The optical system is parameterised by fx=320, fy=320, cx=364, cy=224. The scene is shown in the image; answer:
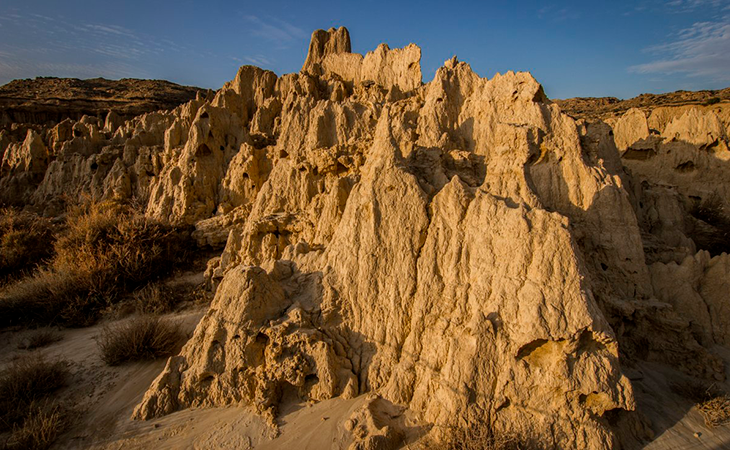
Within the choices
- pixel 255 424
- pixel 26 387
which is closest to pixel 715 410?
pixel 255 424

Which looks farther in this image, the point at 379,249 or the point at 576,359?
the point at 379,249

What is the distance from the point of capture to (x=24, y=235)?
937 centimetres

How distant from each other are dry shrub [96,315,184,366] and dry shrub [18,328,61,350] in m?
1.27

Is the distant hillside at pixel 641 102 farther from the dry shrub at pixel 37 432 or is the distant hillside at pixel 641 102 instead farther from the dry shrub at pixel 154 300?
the dry shrub at pixel 37 432

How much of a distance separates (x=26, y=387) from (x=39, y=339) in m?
2.06

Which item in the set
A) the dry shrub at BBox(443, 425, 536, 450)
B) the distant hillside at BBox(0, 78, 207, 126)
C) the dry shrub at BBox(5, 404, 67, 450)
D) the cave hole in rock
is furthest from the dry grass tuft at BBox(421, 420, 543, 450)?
the distant hillside at BBox(0, 78, 207, 126)

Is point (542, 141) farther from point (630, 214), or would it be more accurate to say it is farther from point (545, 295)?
point (545, 295)

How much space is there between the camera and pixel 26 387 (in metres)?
4.43

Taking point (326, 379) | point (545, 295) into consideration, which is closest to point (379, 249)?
point (326, 379)

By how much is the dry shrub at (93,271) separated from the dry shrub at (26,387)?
2.12m

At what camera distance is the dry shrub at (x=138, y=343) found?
5.32 meters

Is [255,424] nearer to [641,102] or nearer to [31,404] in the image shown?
[31,404]

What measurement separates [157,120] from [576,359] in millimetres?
22051

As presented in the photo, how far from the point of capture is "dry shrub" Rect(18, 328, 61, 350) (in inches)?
232
